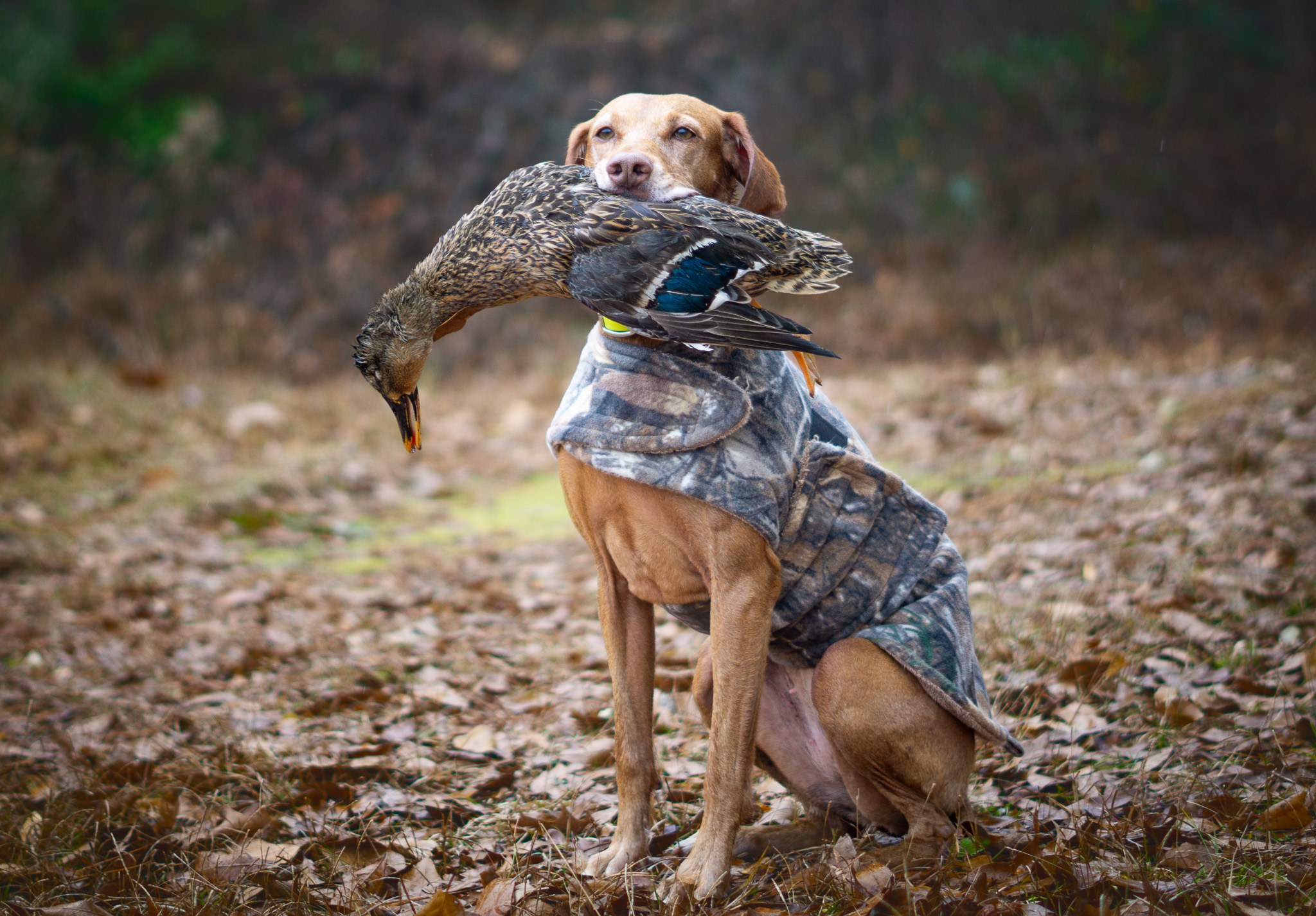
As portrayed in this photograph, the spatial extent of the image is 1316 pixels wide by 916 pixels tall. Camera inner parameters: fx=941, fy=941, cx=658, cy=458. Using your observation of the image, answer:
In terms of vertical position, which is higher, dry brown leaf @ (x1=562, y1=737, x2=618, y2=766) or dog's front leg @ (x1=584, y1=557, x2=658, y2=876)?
dog's front leg @ (x1=584, y1=557, x2=658, y2=876)

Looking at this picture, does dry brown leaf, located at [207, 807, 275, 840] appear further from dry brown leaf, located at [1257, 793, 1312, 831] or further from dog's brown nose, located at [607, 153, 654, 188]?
dry brown leaf, located at [1257, 793, 1312, 831]

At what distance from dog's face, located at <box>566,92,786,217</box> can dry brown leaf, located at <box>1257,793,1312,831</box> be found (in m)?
2.06

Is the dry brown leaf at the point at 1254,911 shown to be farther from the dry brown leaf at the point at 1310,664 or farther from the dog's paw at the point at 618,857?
the dry brown leaf at the point at 1310,664

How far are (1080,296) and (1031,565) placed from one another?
6.76 meters

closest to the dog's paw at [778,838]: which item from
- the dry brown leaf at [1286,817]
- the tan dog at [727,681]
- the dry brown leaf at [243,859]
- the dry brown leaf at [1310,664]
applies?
the tan dog at [727,681]

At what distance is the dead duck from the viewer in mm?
2127

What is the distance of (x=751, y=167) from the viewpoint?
110 inches

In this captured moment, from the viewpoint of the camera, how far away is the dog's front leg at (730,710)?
2.37 meters

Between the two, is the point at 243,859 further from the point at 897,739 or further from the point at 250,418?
the point at 250,418

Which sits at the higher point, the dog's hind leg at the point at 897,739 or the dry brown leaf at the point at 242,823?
the dog's hind leg at the point at 897,739

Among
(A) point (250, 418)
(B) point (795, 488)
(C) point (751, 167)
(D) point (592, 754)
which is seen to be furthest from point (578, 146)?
(A) point (250, 418)

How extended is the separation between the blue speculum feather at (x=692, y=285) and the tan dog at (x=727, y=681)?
15.0 inches

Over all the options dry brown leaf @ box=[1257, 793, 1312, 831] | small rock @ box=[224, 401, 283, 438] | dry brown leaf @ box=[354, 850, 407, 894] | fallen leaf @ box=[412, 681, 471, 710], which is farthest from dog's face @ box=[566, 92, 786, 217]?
small rock @ box=[224, 401, 283, 438]

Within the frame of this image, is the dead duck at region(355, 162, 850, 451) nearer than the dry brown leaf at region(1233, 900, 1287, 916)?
No
